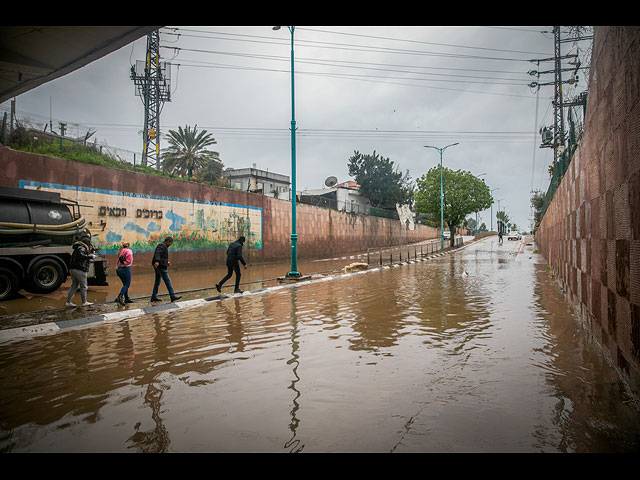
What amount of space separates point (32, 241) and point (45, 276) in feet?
3.72

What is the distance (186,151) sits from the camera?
40.2m

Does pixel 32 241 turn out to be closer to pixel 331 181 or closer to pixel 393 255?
pixel 393 255

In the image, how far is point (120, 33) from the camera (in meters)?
6.71

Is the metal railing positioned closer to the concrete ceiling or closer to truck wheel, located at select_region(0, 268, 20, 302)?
truck wheel, located at select_region(0, 268, 20, 302)

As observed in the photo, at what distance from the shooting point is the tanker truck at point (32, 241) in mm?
11141

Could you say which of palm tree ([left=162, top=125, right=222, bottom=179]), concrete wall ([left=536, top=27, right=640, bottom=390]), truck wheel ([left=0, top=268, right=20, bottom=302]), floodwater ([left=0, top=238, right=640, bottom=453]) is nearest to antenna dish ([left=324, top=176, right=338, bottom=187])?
palm tree ([left=162, top=125, right=222, bottom=179])

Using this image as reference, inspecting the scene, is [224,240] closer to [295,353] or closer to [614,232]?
[295,353]

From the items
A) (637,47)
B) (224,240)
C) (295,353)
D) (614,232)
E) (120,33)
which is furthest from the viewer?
(224,240)

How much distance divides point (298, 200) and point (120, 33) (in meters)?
28.5

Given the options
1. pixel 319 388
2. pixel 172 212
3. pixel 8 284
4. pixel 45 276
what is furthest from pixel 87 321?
pixel 172 212

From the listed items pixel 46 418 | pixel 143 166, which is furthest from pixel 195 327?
pixel 143 166

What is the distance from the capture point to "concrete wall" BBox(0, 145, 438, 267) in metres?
16.4

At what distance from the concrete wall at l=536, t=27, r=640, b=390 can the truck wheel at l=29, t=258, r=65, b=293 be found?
1328cm

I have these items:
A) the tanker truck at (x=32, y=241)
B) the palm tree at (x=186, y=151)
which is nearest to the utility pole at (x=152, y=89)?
the palm tree at (x=186, y=151)
